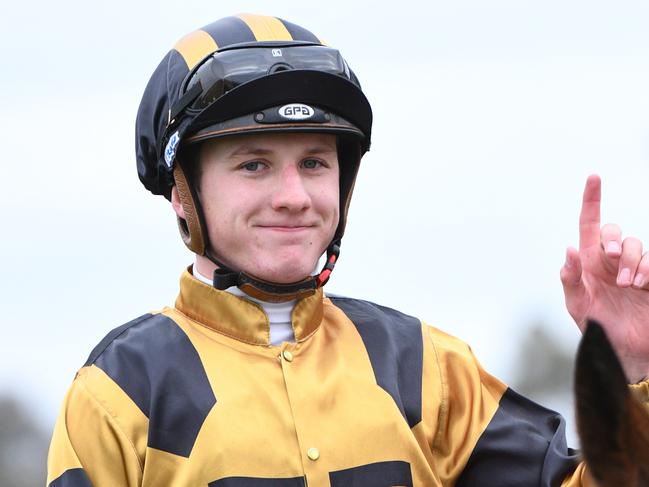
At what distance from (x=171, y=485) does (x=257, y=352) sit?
47 centimetres

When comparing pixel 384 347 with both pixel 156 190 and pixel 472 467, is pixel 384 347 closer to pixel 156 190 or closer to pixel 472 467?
pixel 472 467

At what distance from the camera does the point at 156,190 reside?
425 centimetres

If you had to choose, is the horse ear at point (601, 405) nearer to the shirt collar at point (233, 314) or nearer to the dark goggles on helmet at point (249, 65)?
the shirt collar at point (233, 314)

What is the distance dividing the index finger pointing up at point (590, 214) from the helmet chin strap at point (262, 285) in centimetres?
77

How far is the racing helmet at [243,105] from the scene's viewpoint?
12.7 feet

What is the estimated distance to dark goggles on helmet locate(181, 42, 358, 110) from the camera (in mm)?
3912

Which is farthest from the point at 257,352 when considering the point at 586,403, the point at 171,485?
the point at 586,403

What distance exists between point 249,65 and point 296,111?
0.20 m

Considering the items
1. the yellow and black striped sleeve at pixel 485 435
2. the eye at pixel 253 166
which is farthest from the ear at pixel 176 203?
the yellow and black striped sleeve at pixel 485 435

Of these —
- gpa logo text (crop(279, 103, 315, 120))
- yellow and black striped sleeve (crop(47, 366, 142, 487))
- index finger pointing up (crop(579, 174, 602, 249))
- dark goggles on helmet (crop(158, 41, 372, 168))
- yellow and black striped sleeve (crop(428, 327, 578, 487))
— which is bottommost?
yellow and black striped sleeve (crop(428, 327, 578, 487))

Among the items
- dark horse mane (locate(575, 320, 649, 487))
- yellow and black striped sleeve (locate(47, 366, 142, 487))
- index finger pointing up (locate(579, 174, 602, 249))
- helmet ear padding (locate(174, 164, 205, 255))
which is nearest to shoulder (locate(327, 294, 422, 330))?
helmet ear padding (locate(174, 164, 205, 255))

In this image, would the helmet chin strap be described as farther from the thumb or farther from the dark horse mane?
the dark horse mane

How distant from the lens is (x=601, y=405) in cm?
241

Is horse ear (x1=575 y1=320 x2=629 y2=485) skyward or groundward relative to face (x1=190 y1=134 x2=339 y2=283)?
groundward
